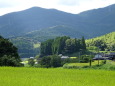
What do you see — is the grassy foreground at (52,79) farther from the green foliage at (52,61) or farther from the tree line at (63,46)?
the tree line at (63,46)

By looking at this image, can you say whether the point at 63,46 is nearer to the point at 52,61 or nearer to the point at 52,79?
the point at 52,61

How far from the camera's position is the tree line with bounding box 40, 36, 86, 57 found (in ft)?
570

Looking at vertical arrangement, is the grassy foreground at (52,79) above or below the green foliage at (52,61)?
above

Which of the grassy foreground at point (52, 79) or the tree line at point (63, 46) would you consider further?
the tree line at point (63, 46)

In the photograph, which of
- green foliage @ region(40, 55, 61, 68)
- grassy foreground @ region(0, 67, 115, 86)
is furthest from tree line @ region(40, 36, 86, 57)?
grassy foreground @ region(0, 67, 115, 86)

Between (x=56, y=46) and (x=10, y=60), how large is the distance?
13747 centimetres

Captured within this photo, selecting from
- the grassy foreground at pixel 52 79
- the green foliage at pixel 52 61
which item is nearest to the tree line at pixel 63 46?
the green foliage at pixel 52 61

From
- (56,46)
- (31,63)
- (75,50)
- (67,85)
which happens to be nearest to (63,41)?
(56,46)

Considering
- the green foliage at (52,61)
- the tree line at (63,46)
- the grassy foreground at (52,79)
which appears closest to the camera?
the grassy foreground at (52,79)

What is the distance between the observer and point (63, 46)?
7416 inches

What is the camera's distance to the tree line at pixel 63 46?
173675mm

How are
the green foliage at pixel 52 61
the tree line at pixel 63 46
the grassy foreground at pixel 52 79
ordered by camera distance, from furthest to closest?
the tree line at pixel 63 46
the green foliage at pixel 52 61
the grassy foreground at pixel 52 79

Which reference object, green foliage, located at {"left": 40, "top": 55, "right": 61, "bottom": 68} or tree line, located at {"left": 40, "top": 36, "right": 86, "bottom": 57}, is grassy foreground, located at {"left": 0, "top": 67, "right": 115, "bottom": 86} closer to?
green foliage, located at {"left": 40, "top": 55, "right": 61, "bottom": 68}

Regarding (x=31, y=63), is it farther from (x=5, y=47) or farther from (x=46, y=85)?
(x=46, y=85)
